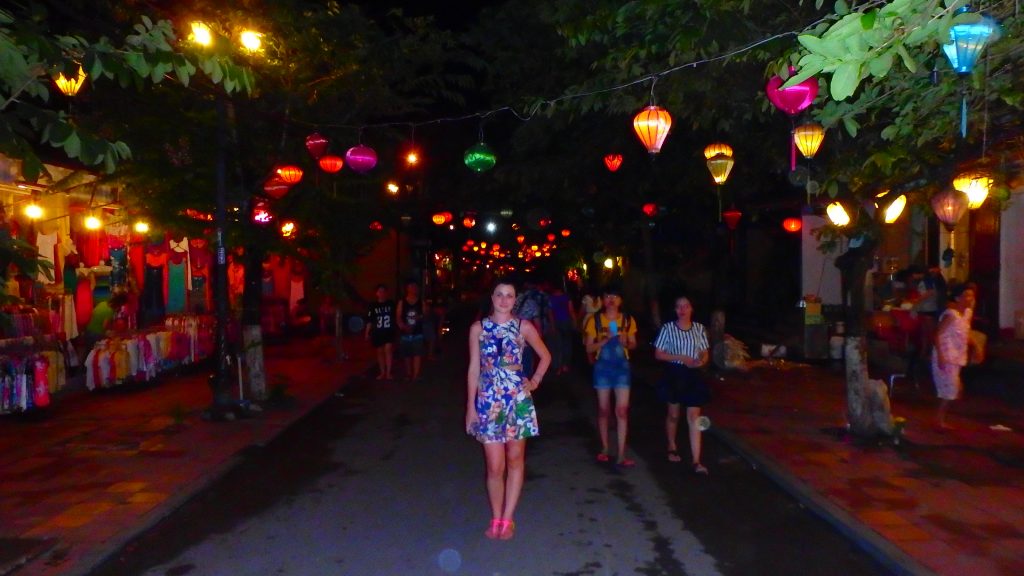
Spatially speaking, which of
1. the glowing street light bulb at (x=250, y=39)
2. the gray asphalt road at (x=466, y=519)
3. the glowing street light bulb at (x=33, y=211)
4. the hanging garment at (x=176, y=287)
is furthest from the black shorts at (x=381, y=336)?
the glowing street light bulb at (x=250, y=39)

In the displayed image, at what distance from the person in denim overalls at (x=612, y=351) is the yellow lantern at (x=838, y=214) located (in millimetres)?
3025

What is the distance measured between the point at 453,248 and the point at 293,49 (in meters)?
37.2

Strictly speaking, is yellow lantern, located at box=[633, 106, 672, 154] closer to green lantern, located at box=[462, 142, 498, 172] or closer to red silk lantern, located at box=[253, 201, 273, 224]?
green lantern, located at box=[462, 142, 498, 172]

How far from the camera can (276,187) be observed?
41.6ft

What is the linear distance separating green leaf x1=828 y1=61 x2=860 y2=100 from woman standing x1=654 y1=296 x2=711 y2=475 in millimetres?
5178

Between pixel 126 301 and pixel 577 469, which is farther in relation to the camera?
pixel 126 301

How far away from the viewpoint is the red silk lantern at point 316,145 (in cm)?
1265

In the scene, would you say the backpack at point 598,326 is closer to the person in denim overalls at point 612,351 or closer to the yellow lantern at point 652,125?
the person in denim overalls at point 612,351

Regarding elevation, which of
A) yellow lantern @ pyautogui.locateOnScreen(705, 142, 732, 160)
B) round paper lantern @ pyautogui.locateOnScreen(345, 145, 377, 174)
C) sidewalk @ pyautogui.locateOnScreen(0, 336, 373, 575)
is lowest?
sidewalk @ pyautogui.locateOnScreen(0, 336, 373, 575)

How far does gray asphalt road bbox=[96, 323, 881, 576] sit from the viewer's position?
662 centimetres

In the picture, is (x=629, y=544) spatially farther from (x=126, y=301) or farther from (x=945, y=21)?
(x=126, y=301)

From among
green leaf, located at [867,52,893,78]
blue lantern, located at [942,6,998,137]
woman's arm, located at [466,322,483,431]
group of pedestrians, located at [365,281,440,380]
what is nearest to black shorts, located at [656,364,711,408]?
woman's arm, located at [466,322,483,431]

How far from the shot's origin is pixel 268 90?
13102mm

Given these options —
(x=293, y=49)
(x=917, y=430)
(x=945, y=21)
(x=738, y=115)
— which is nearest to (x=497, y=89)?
(x=293, y=49)
